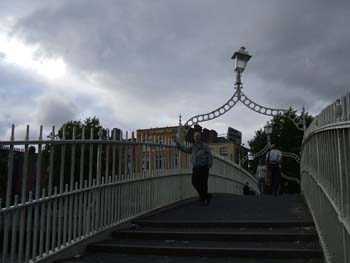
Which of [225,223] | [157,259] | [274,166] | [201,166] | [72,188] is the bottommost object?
[157,259]

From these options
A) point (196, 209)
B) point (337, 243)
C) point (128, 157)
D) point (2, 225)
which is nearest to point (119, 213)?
point (128, 157)

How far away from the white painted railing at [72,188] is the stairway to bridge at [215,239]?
14.5 inches

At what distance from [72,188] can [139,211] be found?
2307mm

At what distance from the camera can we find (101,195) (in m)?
6.92

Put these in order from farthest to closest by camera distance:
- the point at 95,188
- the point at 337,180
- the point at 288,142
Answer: the point at 288,142 < the point at 95,188 < the point at 337,180

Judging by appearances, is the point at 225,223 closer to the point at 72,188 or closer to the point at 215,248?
the point at 215,248

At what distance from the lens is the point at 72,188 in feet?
20.1

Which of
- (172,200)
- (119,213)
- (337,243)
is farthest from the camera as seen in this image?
(172,200)

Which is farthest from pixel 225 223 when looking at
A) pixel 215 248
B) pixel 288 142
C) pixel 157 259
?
pixel 288 142

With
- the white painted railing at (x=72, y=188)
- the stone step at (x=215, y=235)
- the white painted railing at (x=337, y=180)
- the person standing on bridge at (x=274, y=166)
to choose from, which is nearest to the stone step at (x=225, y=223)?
the stone step at (x=215, y=235)

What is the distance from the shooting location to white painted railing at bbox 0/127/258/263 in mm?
4953

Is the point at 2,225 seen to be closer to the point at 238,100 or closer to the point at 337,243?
the point at 337,243

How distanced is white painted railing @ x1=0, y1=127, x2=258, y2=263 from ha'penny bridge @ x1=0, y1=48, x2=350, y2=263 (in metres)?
0.02

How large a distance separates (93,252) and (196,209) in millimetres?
3033
